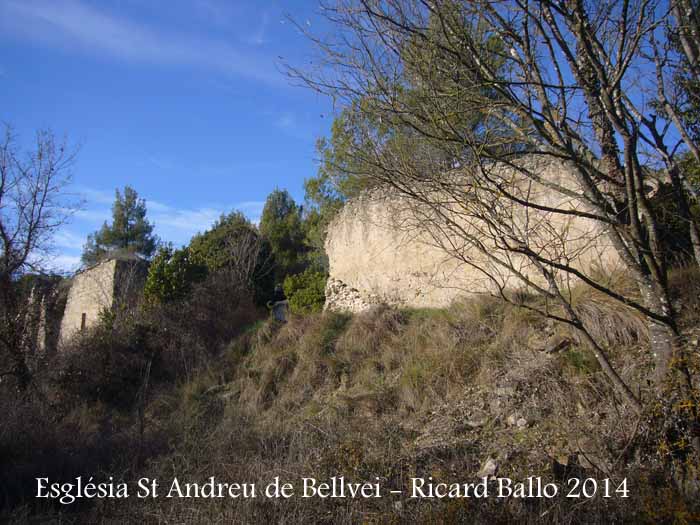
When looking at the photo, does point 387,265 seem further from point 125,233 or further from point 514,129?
point 125,233

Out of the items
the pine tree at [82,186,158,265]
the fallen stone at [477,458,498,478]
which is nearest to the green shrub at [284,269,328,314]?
the fallen stone at [477,458,498,478]

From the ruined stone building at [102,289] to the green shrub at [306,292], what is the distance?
5.22 metres

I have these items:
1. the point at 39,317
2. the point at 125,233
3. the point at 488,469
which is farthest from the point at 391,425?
the point at 125,233

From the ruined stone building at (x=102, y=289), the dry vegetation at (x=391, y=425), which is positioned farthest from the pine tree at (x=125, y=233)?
the dry vegetation at (x=391, y=425)

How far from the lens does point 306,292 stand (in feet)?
40.6

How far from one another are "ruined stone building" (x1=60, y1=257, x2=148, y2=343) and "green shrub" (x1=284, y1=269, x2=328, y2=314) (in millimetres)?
5223

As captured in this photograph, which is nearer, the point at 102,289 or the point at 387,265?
the point at 387,265

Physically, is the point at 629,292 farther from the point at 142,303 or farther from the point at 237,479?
the point at 142,303

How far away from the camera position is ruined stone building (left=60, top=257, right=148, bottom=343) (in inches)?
607

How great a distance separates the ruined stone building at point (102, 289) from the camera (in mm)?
15406

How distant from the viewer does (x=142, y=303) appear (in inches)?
514

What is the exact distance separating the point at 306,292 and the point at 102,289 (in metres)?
8.19

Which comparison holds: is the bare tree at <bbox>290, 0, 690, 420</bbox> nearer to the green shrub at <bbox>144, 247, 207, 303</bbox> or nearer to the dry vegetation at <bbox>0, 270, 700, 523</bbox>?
the dry vegetation at <bbox>0, 270, 700, 523</bbox>

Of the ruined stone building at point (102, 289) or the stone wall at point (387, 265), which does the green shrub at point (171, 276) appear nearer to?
the ruined stone building at point (102, 289)
